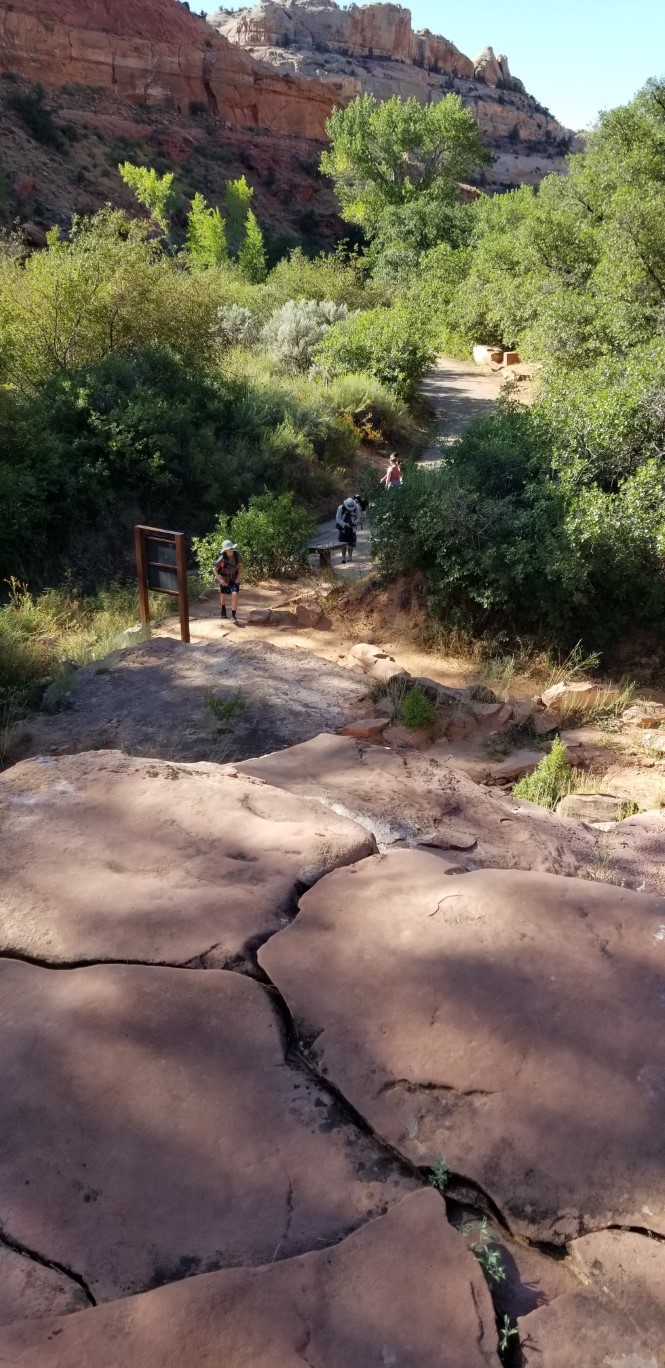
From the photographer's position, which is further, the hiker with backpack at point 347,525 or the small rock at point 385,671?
the hiker with backpack at point 347,525

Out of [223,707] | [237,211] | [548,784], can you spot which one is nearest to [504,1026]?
[548,784]

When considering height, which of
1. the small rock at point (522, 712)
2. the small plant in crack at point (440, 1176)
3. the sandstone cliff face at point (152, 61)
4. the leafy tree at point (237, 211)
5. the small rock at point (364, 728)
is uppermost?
the sandstone cliff face at point (152, 61)

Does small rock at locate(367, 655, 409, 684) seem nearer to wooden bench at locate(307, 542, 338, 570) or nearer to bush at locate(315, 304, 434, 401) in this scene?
wooden bench at locate(307, 542, 338, 570)

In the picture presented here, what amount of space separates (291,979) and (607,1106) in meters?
0.82

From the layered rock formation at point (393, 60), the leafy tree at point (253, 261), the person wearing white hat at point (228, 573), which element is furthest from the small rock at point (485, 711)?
the layered rock formation at point (393, 60)

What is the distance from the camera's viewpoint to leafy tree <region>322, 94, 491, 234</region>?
39.6m

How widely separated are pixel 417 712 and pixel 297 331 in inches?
744

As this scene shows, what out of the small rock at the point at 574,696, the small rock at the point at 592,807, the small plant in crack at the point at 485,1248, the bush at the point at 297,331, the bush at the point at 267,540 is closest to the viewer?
the small plant in crack at the point at 485,1248

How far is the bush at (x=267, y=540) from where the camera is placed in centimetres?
1277

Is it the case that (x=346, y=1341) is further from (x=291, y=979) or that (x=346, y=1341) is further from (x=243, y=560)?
(x=243, y=560)

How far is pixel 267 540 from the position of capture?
12.8 meters

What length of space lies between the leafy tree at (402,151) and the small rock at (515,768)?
127 feet

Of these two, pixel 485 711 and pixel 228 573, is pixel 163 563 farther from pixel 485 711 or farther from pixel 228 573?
pixel 485 711

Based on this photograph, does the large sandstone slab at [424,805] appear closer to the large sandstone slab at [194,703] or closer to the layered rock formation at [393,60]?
the large sandstone slab at [194,703]
